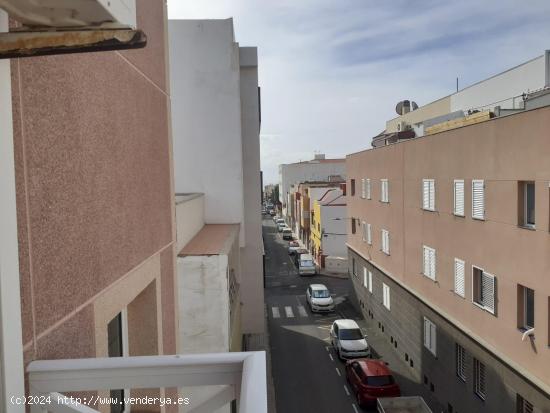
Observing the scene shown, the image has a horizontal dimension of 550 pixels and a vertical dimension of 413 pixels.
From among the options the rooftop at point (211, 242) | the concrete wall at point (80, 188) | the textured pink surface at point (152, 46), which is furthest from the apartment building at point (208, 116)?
the concrete wall at point (80, 188)

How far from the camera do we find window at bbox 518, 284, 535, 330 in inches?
458

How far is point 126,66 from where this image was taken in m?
4.06

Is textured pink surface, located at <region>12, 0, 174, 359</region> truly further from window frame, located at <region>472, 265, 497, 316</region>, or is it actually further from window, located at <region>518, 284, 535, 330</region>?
window frame, located at <region>472, 265, 497, 316</region>

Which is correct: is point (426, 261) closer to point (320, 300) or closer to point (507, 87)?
point (507, 87)

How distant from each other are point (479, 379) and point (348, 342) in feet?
29.0

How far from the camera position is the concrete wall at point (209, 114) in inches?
679

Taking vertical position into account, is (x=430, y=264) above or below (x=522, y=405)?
above

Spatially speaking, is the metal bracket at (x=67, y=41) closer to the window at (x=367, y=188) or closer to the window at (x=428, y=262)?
the window at (x=428, y=262)

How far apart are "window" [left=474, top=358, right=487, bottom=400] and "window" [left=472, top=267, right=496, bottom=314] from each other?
1609 mm

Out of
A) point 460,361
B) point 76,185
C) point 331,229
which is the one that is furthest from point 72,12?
point 331,229

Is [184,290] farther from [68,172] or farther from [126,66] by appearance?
[68,172]

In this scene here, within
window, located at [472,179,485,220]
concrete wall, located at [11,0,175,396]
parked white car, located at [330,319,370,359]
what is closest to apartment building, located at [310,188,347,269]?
parked white car, located at [330,319,370,359]

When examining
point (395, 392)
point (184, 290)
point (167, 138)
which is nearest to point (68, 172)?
point (167, 138)

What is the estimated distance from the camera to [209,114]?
1738 centimetres
